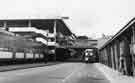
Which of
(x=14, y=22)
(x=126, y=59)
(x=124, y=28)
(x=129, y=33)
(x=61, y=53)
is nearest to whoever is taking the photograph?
(x=124, y=28)

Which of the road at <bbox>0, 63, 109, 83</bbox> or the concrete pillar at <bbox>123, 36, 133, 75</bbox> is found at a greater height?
the concrete pillar at <bbox>123, 36, 133, 75</bbox>

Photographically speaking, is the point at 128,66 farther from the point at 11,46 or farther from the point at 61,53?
the point at 61,53

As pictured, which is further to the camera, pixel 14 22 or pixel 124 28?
pixel 14 22

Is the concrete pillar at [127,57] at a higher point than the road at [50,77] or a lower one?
higher

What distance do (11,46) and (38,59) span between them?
72.0 ft

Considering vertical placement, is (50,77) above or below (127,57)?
below

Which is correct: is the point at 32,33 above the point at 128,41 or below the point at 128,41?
above

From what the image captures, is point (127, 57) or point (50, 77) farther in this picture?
point (127, 57)

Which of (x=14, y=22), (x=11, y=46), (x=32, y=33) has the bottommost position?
(x=11, y=46)

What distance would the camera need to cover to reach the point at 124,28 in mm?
13883

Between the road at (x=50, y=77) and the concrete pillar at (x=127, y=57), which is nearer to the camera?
the road at (x=50, y=77)

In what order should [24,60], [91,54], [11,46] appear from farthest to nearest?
[91,54], [24,60], [11,46]

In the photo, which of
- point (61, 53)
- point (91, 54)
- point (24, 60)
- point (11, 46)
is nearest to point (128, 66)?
point (11, 46)

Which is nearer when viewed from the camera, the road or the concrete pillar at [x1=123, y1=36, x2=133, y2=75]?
the road
